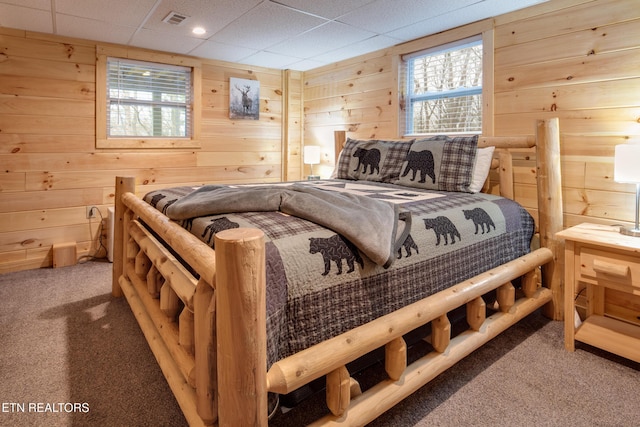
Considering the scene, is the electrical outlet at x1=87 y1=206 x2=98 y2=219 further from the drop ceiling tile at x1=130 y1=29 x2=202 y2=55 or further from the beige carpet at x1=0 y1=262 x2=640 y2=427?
the drop ceiling tile at x1=130 y1=29 x2=202 y2=55

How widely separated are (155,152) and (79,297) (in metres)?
1.68

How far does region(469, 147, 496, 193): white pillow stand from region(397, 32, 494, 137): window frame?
12.2 inches

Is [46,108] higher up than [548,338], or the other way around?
[46,108]

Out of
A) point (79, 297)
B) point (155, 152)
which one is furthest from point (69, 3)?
point (79, 297)

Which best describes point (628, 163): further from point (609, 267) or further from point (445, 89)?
point (445, 89)

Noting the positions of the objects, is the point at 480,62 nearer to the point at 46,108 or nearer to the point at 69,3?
the point at 69,3

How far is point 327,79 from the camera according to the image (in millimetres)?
4305

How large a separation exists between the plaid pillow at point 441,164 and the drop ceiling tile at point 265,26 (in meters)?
1.29

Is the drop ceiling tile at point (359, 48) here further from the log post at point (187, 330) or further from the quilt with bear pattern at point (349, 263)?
the log post at point (187, 330)

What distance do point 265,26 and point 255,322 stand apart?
274 cm

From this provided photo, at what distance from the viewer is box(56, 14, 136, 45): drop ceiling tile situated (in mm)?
2873

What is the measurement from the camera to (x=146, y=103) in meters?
3.76

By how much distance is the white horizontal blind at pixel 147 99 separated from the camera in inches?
141

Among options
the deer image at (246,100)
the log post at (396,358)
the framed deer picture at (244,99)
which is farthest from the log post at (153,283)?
the deer image at (246,100)
